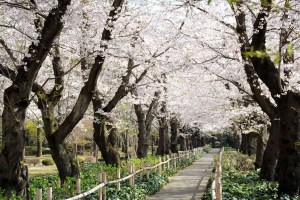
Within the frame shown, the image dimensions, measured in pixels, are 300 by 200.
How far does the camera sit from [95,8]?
14.4 metres

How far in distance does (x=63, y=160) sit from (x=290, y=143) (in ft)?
23.0

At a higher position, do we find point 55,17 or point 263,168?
point 55,17

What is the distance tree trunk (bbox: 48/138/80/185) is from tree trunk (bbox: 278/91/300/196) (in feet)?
22.0

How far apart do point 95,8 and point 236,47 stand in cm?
627

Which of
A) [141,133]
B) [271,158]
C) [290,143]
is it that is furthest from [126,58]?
[290,143]

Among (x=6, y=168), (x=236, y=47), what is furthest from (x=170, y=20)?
(x=6, y=168)

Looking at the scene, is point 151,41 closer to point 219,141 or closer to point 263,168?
point 263,168

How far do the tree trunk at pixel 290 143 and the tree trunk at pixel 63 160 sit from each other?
6701mm

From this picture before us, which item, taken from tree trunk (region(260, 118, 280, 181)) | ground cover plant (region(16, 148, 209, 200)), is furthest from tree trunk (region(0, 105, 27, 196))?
tree trunk (region(260, 118, 280, 181))

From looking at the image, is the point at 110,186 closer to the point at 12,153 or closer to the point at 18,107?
the point at 12,153

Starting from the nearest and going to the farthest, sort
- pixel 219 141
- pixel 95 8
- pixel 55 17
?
pixel 55 17, pixel 95 8, pixel 219 141

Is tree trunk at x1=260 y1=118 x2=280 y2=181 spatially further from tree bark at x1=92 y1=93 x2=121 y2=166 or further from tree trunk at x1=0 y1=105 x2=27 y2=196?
tree trunk at x1=0 y1=105 x2=27 y2=196

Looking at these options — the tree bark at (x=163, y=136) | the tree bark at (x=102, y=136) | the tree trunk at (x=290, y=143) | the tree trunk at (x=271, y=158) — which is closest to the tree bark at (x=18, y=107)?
the tree trunk at (x=290, y=143)

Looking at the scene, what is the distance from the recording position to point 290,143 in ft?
33.7
